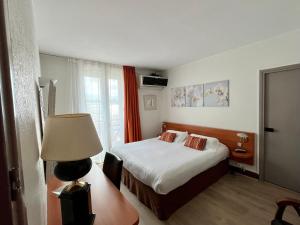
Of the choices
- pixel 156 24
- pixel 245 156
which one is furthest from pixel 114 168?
pixel 245 156

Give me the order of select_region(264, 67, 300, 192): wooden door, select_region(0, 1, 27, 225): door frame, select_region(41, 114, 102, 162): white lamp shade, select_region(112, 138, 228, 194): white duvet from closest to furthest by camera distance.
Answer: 1. select_region(0, 1, 27, 225): door frame
2. select_region(41, 114, 102, 162): white lamp shade
3. select_region(112, 138, 228, 194): white duvet
4. select_region(264, 67, 300, 192): wooden door

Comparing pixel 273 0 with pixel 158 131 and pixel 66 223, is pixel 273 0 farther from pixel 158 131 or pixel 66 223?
pixel 158 131

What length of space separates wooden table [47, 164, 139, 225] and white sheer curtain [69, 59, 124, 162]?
2.36 m

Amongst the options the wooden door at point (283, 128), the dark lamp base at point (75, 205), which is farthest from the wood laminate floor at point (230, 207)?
the dark lamp base at point (75, 205)

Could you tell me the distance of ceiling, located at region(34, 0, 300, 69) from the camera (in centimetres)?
175

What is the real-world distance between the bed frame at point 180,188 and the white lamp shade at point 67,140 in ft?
4.95

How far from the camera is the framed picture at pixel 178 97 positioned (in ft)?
14.0

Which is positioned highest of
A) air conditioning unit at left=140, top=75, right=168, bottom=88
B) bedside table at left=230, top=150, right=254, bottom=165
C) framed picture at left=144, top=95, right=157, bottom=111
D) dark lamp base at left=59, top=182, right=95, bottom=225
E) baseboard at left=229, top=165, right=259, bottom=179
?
air conditioning unit at left=140, top=75, right=168, bottom=88

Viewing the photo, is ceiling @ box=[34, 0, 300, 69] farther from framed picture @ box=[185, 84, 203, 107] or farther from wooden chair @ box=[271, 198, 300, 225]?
wooden chair @ box=[271, 198, 300, 225]

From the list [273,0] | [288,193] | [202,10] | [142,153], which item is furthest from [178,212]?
[273,0]

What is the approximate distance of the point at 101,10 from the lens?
1804mm

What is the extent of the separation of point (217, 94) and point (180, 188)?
216cm

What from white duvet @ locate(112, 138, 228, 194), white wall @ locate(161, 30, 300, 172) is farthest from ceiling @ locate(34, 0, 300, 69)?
white duvet @ locate(112, 138, 228, 194)

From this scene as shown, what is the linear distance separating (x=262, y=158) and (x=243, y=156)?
363 mm
